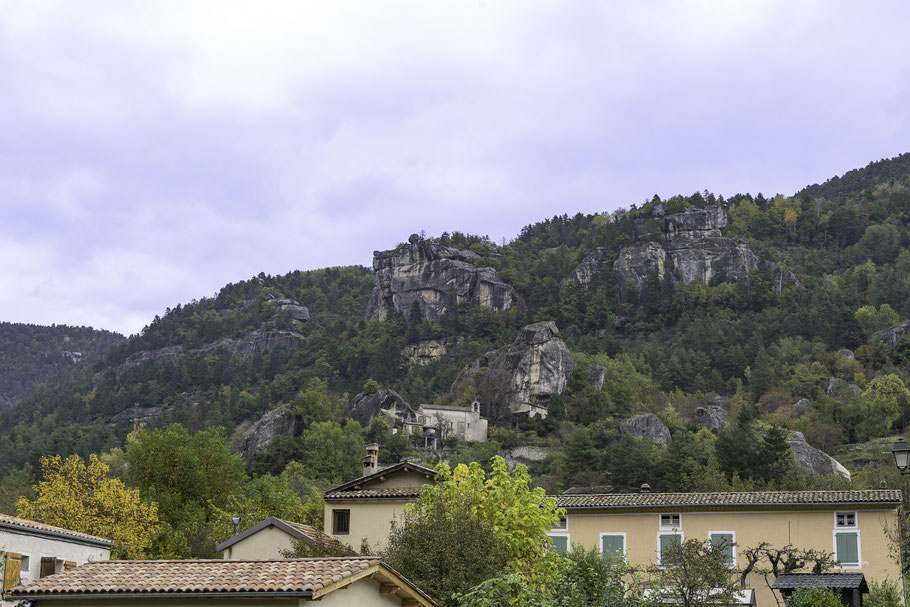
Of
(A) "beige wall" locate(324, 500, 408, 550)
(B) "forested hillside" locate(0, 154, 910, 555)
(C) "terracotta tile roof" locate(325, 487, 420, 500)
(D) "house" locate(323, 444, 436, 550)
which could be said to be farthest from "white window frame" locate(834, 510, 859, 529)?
(B) "forested hillside" locate(0, 154, 910, 555)

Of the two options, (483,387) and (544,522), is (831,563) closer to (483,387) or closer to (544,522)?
(544,522)

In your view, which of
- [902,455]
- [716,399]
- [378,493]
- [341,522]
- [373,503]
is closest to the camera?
[902,455]

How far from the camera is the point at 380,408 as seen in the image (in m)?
140

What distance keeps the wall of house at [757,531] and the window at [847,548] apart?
0.37ft

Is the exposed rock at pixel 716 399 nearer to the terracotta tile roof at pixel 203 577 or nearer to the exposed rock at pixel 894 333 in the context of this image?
the exposed rock at pixel 894 333

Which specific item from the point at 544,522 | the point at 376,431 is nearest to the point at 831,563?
the point at 544,522

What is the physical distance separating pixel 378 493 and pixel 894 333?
Result: 12786 centimetres

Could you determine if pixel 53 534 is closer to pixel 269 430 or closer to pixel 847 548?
pixel 847 548

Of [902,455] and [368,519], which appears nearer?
[902,455]

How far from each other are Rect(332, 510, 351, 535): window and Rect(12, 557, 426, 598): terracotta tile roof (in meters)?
19.6

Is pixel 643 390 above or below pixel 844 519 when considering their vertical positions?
above

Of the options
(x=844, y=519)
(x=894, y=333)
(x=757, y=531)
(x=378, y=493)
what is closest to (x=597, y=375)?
(x=894, y=333)

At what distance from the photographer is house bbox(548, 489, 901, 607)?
123ft

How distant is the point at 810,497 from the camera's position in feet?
127
